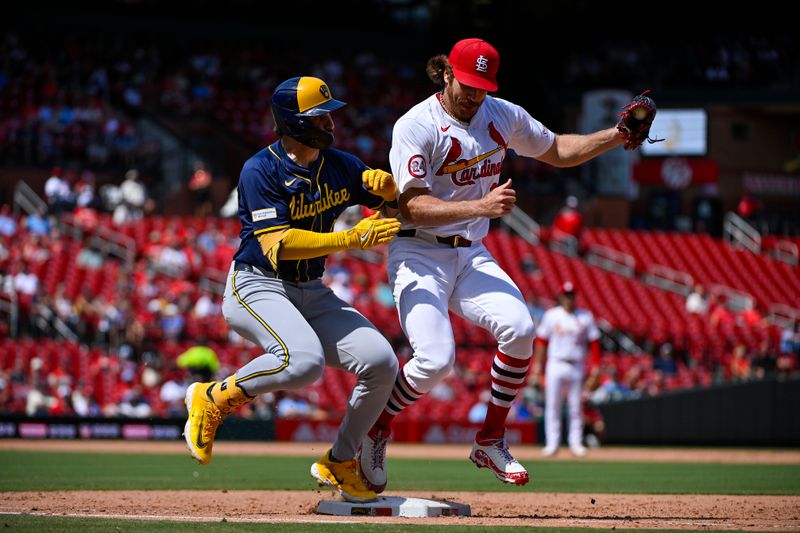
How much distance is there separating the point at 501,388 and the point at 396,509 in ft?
3.14

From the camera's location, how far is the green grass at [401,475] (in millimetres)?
9055

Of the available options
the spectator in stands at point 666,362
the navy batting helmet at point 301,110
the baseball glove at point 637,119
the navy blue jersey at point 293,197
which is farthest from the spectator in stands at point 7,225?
→ the baseball glove at point 637,119

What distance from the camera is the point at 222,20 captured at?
30516 mm

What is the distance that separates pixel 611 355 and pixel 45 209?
396 inches

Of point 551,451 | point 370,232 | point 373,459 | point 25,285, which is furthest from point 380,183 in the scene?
point 25,285

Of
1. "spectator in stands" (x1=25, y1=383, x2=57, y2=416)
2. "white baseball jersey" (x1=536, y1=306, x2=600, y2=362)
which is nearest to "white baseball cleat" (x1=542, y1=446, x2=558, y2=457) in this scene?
"white baseball jersey" (x1=536, y1=306, x2=600, y2=362)

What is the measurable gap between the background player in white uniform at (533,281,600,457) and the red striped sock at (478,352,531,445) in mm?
6925

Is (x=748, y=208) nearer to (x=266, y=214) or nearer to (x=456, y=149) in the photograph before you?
(x=456, y=149)

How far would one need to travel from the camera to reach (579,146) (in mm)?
7262

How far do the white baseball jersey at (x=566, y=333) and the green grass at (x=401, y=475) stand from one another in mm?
1527

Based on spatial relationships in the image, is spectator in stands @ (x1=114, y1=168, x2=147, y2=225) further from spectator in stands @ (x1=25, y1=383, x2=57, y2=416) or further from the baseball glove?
the baseball glove

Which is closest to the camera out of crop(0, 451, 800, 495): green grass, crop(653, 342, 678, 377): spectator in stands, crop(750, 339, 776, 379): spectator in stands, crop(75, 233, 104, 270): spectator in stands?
crop(0, 451, 800, 495): green grass

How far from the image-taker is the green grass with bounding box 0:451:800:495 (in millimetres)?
9055

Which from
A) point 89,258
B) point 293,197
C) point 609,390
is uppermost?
point 293,197
